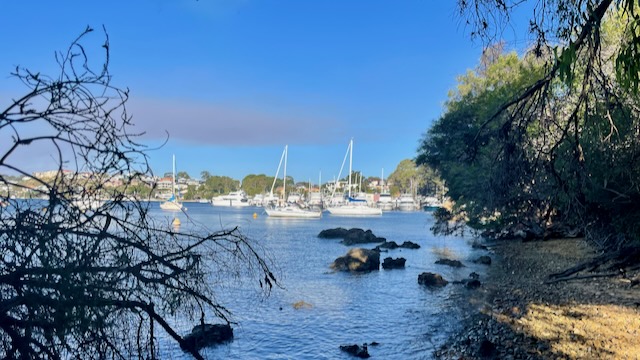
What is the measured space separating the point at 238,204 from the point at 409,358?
144 meters

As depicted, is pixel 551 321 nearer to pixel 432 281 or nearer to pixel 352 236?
pixel 432 281

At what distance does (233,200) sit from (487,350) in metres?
145

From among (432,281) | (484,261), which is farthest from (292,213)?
(432,281)

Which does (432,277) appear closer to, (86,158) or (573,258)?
(573,258)

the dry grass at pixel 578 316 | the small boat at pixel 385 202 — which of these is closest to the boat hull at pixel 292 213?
the small boat at pixel 385 202

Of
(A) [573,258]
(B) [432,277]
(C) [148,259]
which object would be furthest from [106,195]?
(A) [573,258]

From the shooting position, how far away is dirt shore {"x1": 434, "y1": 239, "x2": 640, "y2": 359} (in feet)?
→ 39.0

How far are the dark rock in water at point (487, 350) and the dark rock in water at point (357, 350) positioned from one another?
281cm

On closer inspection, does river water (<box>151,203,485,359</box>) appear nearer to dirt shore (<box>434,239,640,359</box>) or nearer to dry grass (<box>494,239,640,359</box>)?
dirt shore (<box>434,239,640,359</box>)

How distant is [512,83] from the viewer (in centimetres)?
3562

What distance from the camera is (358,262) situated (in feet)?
101

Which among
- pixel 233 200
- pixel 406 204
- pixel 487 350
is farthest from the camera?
pixel 406 204

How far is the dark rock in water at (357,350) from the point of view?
538 inches

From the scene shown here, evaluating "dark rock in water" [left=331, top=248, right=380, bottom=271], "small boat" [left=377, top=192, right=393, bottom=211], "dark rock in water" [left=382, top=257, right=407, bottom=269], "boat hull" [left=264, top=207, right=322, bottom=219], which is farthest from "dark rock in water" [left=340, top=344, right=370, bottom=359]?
"small boat" [left=377, top=192, right=393, bottom=211]
